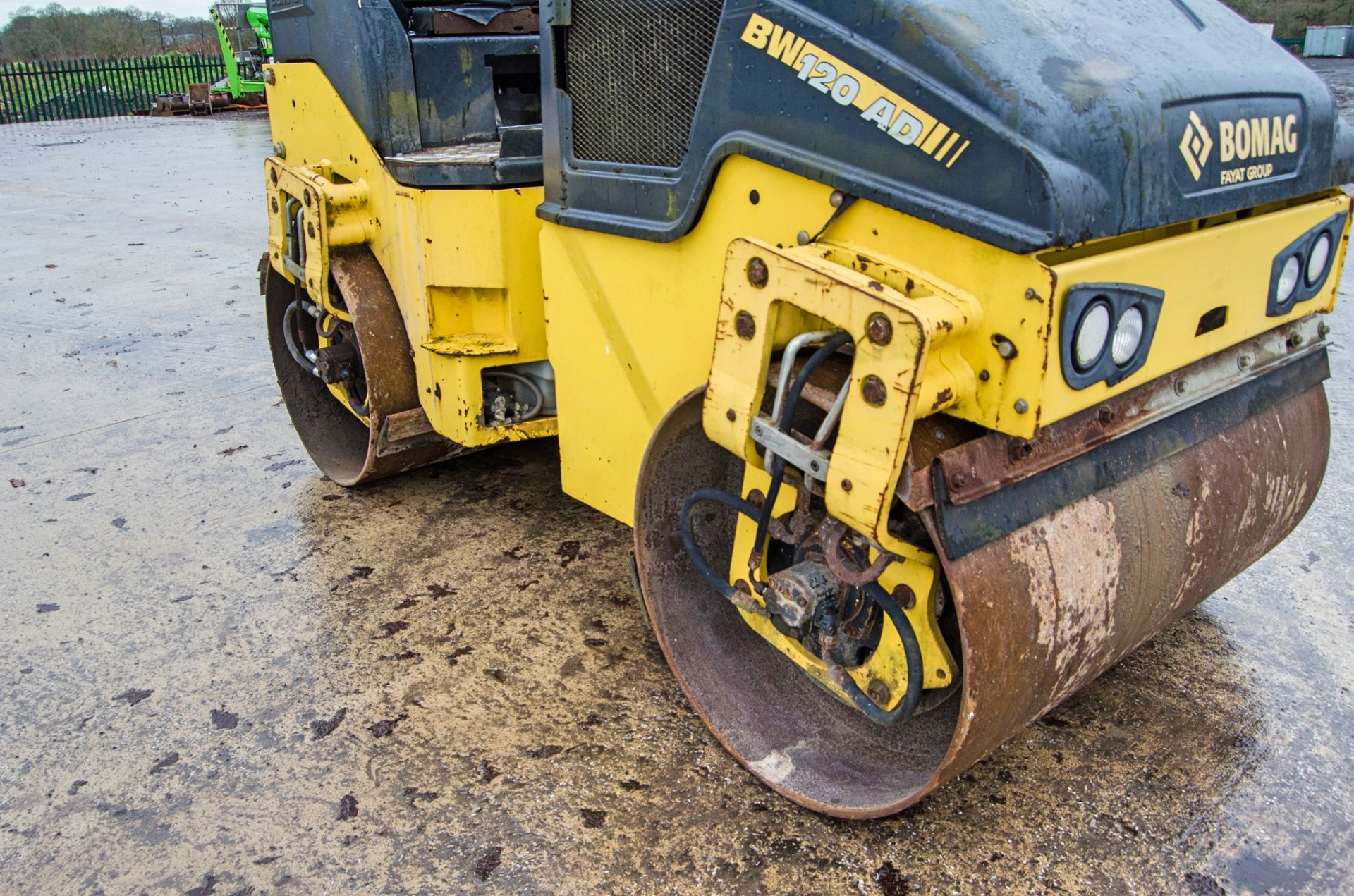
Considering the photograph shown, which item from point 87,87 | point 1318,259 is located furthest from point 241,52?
point 1318,259

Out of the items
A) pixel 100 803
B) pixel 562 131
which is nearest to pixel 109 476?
pixel 100 803

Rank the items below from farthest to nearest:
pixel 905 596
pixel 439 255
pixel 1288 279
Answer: pixel 439 255, pixel 1288 279, pixel 905 596

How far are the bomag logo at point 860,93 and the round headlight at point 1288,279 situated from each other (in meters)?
0.85

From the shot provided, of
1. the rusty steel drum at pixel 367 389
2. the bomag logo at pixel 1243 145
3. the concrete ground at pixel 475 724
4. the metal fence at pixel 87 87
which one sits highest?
the bomag logo at pixel 1243 145

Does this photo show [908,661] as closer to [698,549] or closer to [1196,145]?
[698,549]

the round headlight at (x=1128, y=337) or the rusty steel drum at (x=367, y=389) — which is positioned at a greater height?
the round headlight at (x=1128, y=337)

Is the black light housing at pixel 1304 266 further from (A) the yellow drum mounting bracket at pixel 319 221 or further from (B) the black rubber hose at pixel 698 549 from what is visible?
(A) the yellow drum mounting bracket at pixel 319 221

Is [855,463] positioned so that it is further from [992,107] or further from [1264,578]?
[1264,578]

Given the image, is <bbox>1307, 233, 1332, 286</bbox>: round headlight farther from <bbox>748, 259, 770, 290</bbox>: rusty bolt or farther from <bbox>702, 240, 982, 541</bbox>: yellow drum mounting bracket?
<bbox>748, 259, 770, 290</bbox>: rusty bolt

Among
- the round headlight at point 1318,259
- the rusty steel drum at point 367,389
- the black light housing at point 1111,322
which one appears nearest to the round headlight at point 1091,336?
the black light housing at point 1111,322

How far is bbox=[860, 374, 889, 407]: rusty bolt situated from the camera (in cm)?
156

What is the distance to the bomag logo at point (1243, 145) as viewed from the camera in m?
1.73

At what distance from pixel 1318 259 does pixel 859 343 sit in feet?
3.71

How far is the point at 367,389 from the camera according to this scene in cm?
302
